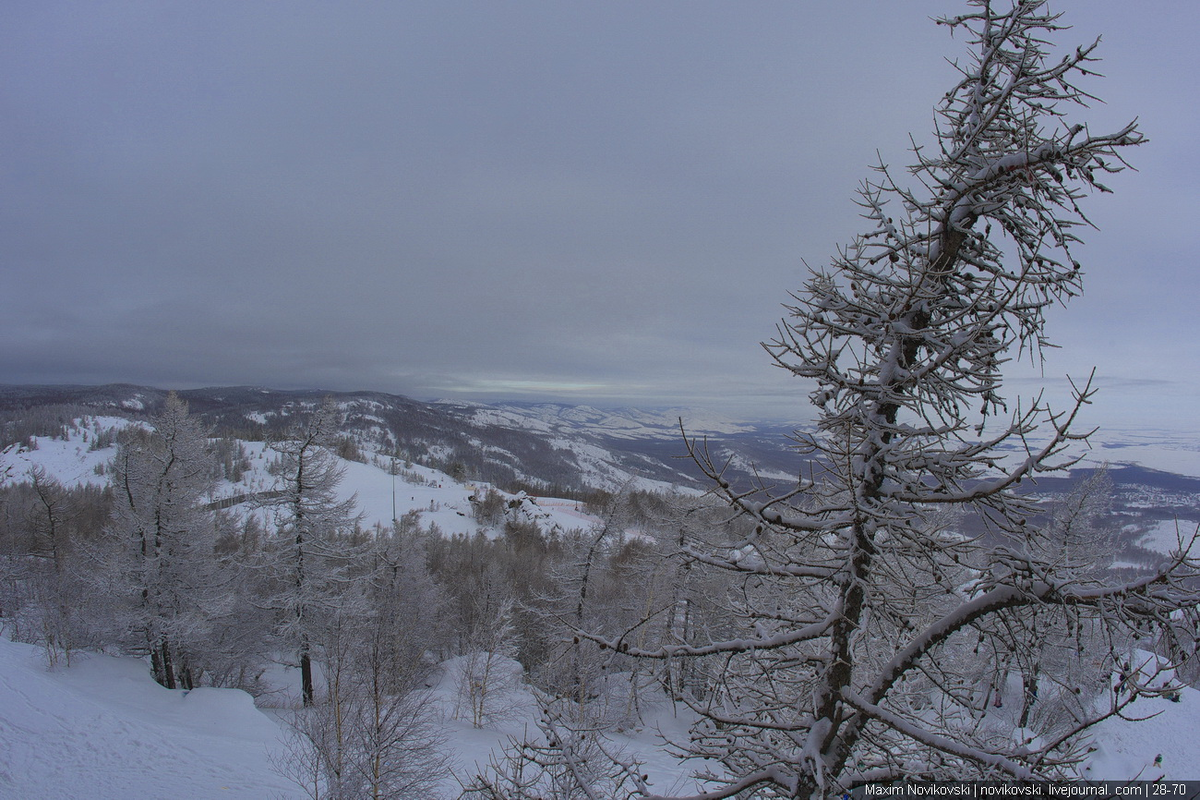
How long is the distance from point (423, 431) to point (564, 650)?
198526 mm

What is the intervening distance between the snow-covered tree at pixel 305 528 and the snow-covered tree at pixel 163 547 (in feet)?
8.68

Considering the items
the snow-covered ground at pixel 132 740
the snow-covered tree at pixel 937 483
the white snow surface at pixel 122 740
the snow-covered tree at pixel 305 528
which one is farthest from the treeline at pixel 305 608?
the snow-covered tree at pixel 937 483

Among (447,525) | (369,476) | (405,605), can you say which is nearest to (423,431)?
(369,476)

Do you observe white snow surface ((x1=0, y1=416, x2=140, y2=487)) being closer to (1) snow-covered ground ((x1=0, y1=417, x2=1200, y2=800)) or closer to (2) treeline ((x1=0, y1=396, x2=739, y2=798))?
(2) treeline ((x1=0, y1=396, x2=739, y2=798))

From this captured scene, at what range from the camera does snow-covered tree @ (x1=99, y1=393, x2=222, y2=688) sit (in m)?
17.4

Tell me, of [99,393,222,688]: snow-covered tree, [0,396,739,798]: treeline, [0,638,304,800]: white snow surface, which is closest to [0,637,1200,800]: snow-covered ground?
[0,638,304,800]: white snow surface

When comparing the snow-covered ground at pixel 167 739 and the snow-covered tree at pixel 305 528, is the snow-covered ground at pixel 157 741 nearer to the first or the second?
the snow-covered ground at pixel 167 739

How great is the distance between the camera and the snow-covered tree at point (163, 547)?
57.1 ft

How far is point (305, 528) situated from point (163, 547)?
4787 mm

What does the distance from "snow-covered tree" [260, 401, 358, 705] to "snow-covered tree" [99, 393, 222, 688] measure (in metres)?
2.65

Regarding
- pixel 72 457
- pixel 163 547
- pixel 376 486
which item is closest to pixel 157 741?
pixel 163 547

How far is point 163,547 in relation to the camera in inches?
697

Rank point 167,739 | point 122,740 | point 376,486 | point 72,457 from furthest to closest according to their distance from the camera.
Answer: point 72,457
point 376,486
point 167,739
point 122,740

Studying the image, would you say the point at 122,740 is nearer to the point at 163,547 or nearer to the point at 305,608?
the point at 305,608
